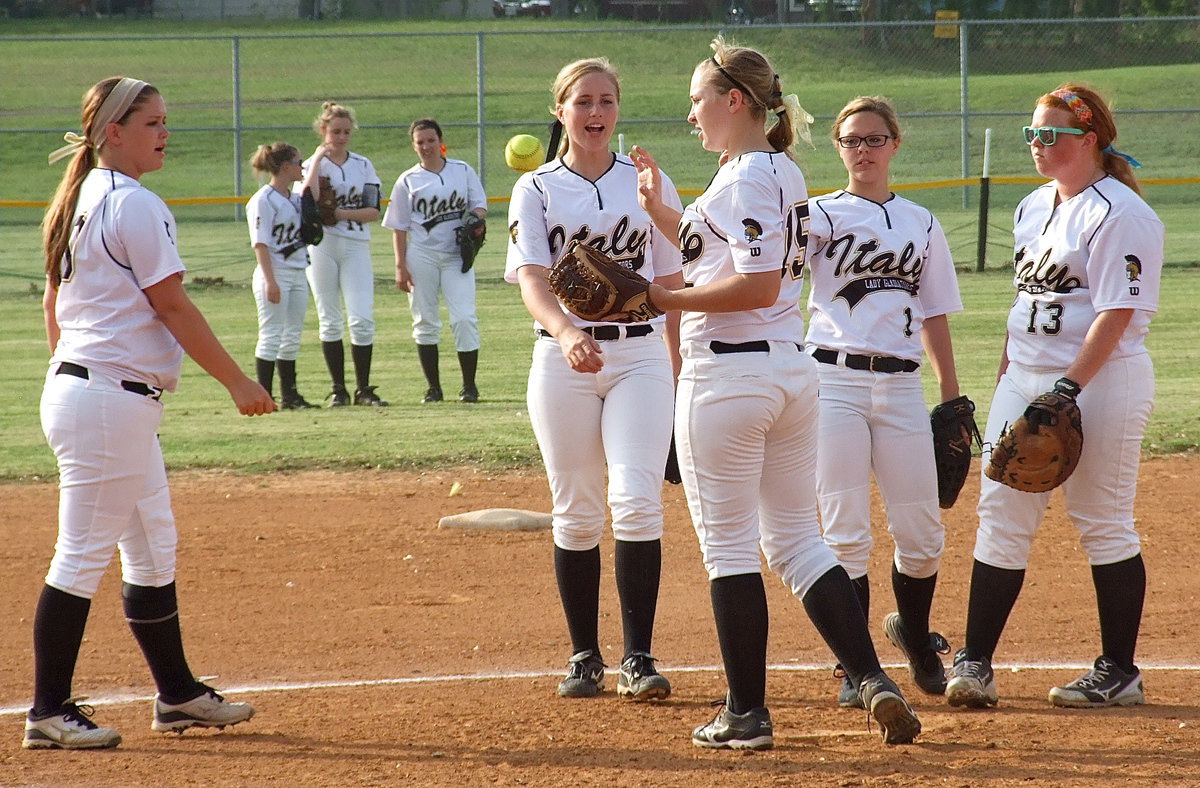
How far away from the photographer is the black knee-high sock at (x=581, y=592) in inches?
185

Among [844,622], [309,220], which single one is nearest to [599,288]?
[844,622]

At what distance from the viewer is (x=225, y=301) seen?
56.8 feet

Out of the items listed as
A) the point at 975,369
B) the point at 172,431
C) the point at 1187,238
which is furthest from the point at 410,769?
the point at 1187,238

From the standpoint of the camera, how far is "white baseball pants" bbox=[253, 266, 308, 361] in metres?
10.5

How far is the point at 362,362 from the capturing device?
1079 cm

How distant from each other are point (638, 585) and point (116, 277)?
1845 mm

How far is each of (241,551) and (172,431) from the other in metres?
3.38

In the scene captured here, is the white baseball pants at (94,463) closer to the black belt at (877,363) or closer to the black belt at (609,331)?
the black belt at (609,331)

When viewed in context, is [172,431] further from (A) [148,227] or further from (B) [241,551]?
(A) [148,227]

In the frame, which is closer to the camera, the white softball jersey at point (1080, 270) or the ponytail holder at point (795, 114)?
the ponytail holder at point (795, 114)

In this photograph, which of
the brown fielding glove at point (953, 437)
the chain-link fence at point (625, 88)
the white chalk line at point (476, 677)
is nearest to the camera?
the brown fielding glove at point (953, 437)

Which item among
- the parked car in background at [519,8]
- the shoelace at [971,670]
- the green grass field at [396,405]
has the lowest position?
the green grass field at [396,405]

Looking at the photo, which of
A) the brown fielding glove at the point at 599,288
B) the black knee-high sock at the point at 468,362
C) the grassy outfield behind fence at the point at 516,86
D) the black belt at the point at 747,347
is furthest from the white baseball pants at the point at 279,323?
the grassy outfield behind fence at the point at 516,86

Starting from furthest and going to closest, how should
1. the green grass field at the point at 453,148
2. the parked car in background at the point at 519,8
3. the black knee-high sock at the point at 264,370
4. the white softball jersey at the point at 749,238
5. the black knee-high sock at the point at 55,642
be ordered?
the parked car in background at the point at 519,8 → the black knee-high sock at the point at 264,370 → the green grass field at the point at 453,148 → the black knee-high sock at the point at 55,642 → the white softball jersey at the point at 749,238
